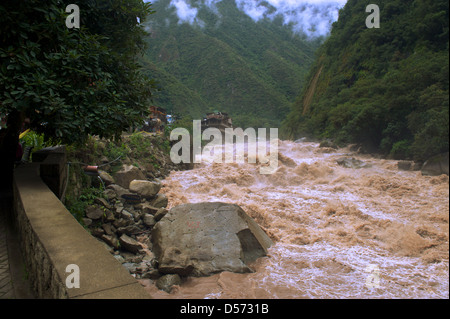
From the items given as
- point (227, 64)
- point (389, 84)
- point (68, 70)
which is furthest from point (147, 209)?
point (227, 64)

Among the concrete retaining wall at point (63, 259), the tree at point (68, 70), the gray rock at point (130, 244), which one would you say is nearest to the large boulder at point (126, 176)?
the gray rock at point (130, 244)

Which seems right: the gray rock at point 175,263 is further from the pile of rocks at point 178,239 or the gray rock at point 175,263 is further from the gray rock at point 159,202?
the gray rock at point 159,202

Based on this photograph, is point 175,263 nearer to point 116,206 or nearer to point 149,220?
point 149,220

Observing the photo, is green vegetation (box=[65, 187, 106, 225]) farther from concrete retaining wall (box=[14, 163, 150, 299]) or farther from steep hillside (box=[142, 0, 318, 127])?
steep hillside (box=[142, 0, 318, 127])

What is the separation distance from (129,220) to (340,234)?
4.88 m

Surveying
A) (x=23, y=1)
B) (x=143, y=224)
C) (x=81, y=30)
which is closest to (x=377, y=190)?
(x=143, y=224)

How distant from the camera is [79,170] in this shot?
21.5ft

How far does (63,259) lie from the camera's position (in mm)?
2059

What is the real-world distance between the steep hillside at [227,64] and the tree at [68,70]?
46551mm

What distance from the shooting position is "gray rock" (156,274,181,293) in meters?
4.07
